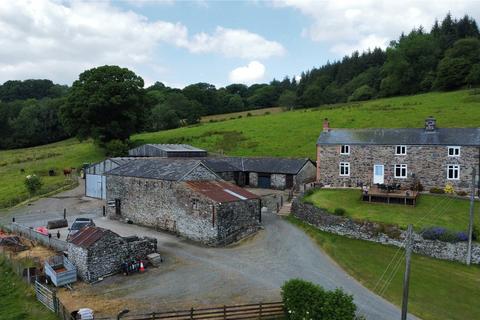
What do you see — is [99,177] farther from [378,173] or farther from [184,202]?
[378,173]

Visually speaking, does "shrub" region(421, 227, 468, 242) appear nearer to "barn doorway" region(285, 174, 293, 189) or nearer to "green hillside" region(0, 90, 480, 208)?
"barn doorway" region(285, 174, 293, 189)

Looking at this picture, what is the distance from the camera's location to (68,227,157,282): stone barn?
76.0 feet

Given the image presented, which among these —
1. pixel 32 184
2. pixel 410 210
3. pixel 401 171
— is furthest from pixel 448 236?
pixel 32 184

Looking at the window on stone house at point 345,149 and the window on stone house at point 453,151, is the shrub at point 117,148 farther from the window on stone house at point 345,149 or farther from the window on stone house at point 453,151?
the window on stone house at point 453,151

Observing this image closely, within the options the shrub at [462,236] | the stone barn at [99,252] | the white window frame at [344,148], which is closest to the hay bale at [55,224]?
the stone barn at [99,252]

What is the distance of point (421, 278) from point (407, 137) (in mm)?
19599

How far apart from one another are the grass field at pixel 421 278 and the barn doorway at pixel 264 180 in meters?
18.9

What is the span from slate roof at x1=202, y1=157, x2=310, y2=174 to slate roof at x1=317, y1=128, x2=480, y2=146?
5811 millimetres

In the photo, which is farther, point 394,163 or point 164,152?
point 164,152

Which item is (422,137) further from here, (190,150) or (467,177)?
(190,150)

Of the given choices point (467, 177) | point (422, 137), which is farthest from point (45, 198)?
point (467, 177)

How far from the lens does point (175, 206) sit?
3241 cm

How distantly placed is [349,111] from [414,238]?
5139 centimetres

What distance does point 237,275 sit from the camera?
76.4 ft
